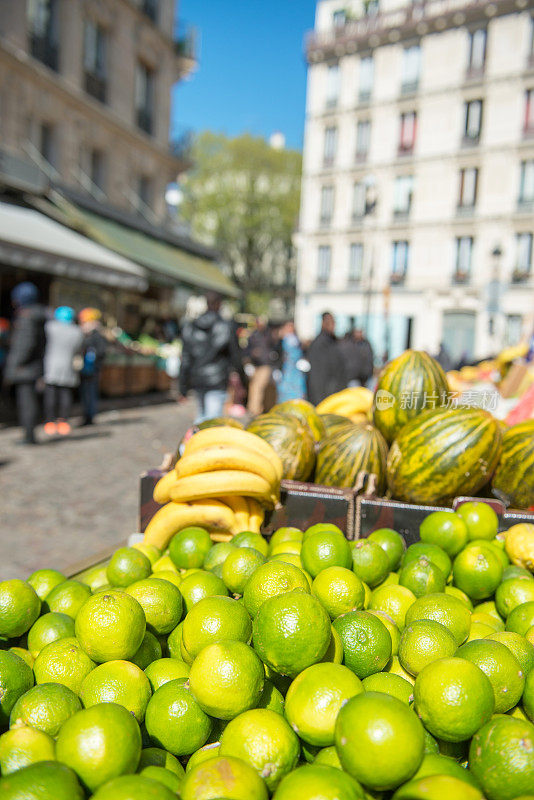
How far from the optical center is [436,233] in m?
29.8

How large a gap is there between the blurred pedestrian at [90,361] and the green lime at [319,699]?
949 centimetres

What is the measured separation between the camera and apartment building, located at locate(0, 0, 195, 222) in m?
15.6

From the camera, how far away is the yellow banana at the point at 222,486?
243 cm

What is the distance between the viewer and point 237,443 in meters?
2.61

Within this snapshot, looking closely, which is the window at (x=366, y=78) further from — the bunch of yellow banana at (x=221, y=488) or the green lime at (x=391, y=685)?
the green lime at (x=391, y=685)

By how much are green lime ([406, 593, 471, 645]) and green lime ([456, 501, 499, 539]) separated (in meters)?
0.55

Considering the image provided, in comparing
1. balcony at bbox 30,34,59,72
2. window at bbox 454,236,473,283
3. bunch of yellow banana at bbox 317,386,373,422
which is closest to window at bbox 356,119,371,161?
window at bbox 454,236,473,283

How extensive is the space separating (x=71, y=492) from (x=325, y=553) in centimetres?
534

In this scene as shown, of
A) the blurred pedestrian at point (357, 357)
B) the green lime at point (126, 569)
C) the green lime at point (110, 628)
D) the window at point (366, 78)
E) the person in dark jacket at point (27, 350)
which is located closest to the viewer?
the green lime at point (110, 628)

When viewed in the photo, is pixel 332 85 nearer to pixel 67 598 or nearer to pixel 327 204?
pixel 327 204

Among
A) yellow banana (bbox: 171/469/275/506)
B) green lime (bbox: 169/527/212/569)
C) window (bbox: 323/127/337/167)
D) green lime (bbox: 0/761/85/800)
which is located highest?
window (bbox: 323/127/337/167)

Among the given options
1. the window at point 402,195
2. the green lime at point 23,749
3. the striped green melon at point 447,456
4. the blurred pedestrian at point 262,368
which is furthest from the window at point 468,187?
the green lime at point 23,749

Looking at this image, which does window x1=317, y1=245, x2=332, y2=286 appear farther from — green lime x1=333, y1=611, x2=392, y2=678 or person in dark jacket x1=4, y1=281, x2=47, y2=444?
green lime x1=333, y1=611, x2=392, y2=678

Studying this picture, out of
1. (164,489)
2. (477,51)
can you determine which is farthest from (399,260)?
(164,489)
